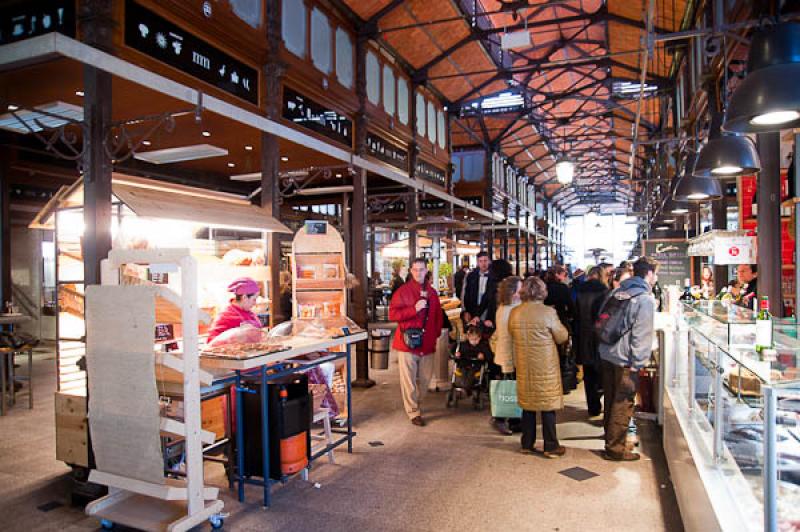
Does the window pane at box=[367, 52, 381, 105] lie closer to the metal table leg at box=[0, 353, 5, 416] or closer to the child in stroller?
the child in stroller

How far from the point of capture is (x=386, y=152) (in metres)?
9.97

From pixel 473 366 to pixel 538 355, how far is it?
1.99 metres

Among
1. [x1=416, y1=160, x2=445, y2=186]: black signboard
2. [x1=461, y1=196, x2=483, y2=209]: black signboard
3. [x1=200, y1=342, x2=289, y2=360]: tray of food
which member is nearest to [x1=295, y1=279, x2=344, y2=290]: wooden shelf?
[x1=200, y1=342, x2=289, y2=360]: tray of food

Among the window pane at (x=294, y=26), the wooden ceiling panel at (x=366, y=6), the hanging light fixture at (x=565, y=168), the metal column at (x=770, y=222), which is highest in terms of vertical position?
the wooden ceiling panel at (x=366, y=6)

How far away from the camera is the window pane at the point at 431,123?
1228 cm

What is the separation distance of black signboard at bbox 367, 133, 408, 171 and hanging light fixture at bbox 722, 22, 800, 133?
659cm

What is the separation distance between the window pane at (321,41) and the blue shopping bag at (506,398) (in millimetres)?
4916

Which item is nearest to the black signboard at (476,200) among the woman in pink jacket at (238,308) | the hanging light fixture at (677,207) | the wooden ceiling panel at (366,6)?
the hanging light fixture at (677,207)

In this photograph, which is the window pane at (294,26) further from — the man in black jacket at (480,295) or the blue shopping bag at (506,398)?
the blue shopping bag at (506,398)

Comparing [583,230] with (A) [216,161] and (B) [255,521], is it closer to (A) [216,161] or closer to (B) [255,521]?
(A) [216,161]

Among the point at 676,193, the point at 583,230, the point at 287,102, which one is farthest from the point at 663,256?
the point at 583,230

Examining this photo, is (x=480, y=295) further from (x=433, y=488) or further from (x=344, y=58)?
(x=344, y=58)

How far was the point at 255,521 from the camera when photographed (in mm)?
4129

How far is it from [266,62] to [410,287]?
10.5 feet
